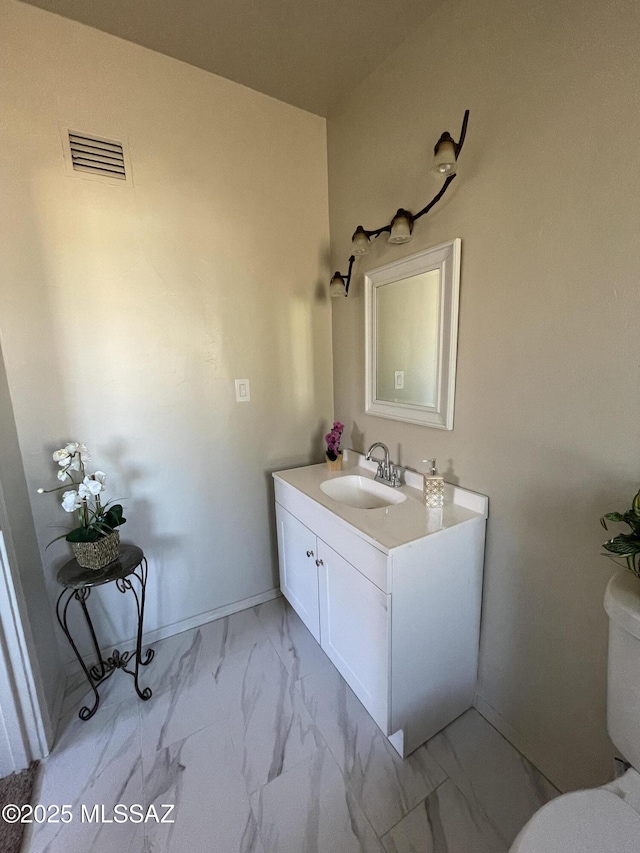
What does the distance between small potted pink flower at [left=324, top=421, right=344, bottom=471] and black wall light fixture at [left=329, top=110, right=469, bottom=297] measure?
682 millimetres

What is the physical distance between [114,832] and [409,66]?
2797 millimetres

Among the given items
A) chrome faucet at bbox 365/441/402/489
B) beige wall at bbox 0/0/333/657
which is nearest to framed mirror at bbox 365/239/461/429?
chrome faucet at bbox 365/441/402/489

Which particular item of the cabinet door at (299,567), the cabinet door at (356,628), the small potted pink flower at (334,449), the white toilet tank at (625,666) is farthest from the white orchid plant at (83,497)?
the white toilet tank at (625,666)

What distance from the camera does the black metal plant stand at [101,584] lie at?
135 centimetres

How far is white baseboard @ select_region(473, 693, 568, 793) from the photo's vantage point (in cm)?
115

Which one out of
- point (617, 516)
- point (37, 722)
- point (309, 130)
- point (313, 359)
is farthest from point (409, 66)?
point (37, 722)

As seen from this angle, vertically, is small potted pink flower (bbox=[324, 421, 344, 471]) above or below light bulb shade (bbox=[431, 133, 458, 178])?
below

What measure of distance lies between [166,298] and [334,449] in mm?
1070

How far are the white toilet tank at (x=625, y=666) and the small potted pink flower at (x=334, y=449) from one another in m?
1.20

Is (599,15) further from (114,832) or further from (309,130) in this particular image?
(114,832)

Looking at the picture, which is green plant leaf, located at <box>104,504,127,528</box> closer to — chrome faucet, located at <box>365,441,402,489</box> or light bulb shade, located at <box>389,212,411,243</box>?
chrome faucet, located at <box>365,441,402,489</box>

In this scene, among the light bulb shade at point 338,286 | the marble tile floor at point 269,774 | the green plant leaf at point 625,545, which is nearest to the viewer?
the green plant leaf at point 625,545

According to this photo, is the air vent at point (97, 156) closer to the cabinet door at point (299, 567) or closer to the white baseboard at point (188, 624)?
the cabinet door at point (299, 567)

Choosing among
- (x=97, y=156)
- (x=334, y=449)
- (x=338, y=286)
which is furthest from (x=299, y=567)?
(x=97, y=156)
